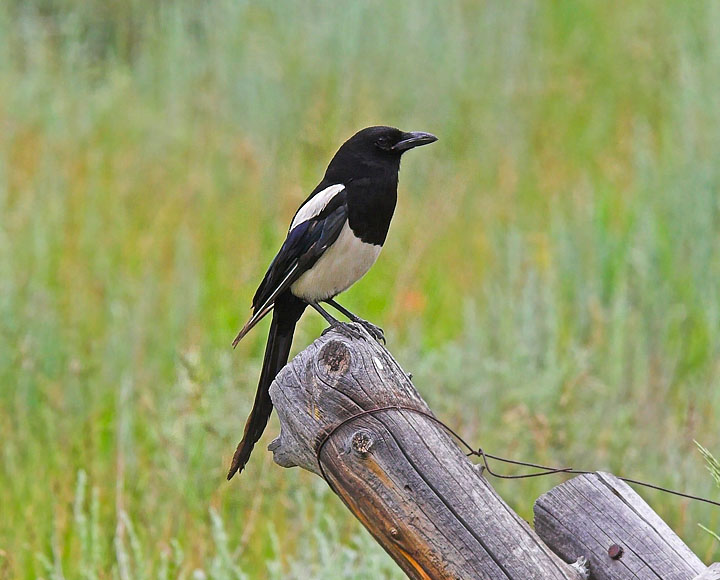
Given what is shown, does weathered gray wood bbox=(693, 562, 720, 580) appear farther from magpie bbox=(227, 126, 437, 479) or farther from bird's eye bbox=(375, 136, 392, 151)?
bird's eye bbox=(375, 136, 392, 151)

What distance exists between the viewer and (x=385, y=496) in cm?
155

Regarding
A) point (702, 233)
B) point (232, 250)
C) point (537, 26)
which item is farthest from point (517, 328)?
point (537, 26)

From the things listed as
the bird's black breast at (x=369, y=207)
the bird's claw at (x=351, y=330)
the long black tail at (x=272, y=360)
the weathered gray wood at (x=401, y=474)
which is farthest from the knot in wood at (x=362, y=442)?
the bird's black breast at (x=369, y=207)

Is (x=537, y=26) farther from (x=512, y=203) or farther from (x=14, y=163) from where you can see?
(x=14, y=163)

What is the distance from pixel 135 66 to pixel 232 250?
9.73 feet

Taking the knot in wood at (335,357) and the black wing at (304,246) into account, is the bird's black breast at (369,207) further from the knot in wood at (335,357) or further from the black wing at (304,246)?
the knot in wood at (335,357)

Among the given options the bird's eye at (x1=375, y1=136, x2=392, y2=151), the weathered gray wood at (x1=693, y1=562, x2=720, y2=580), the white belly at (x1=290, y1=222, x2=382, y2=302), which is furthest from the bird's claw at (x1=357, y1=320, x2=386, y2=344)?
the weathered gray wood at (x1=693, y1=562, x2=720, y2=580)

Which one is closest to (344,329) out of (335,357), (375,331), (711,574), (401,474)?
(375,331)

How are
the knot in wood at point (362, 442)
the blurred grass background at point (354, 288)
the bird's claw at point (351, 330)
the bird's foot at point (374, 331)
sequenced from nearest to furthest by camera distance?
the knot in wood at point (362, 442), the bird's claw at point (351, 330), the bird's foot at point (374, 331), the blurred grass background at point (354, 288)

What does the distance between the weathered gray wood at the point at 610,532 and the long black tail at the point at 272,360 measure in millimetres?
678

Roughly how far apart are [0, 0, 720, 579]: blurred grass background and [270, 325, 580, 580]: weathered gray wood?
99 centimetres

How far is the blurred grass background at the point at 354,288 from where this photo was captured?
3.30 meters

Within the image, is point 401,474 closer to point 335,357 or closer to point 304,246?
point 335,357

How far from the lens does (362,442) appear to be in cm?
158
